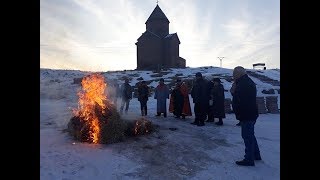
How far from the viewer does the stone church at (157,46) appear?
153 ft

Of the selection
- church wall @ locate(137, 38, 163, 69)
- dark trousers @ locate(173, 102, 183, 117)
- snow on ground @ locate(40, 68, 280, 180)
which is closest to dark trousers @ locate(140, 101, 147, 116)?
dark trousers @ locate(173, 102, 183, 117)

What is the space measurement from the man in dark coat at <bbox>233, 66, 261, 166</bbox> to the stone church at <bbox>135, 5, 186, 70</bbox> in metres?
39.2

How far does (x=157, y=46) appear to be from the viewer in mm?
46812

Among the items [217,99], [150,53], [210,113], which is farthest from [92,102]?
[150,53]

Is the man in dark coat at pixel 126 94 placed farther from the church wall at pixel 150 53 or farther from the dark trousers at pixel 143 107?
the church wall at pixel 150 53

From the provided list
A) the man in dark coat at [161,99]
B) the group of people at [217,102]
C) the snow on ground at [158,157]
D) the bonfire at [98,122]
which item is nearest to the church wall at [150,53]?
the group of people at [217,102]

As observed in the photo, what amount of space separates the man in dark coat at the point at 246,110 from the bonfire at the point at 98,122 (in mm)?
3519

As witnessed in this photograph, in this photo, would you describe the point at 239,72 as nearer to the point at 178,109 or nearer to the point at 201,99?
the point at 201,99

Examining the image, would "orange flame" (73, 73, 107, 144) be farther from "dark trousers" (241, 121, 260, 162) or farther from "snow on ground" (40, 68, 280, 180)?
"dark trousers" (241, 121, 260, 162)

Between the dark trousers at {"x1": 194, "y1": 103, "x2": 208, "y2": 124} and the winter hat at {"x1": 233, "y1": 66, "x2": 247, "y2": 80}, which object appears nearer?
the winter hat at {"x1": 233, "y1": 66, "x2": 247, "y2": 80}

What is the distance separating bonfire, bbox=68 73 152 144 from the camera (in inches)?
344

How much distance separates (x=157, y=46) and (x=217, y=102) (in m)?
34.5
